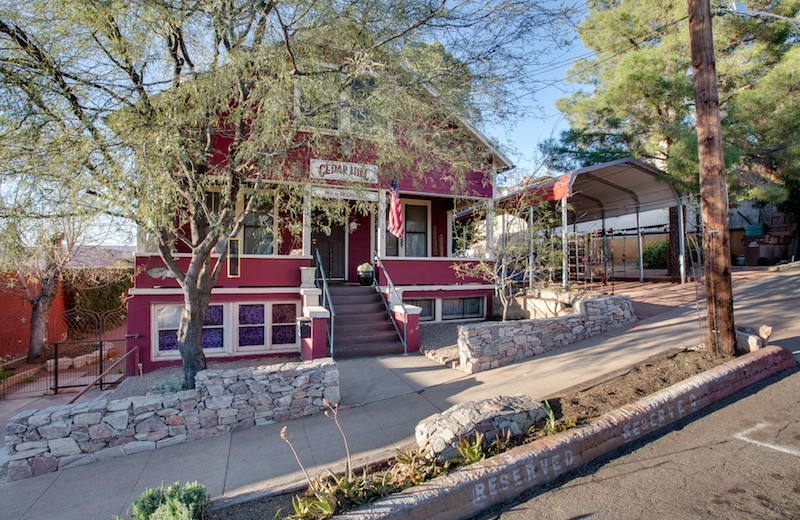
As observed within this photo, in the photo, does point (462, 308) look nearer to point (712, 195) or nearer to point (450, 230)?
point (450, 230)

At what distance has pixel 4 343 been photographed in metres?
12.5

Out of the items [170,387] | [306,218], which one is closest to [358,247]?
[306,218]

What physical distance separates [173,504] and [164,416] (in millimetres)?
2509

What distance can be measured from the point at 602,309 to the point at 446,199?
6.22 metres

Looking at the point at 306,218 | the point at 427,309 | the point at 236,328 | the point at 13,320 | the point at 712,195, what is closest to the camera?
the point at 712,195

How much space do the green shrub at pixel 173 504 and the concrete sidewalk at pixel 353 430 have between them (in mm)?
542

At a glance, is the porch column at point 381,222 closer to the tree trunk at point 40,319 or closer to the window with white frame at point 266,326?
Answer: the window with white frame at point 266,326

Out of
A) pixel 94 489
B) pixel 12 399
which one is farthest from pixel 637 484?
pixel 12 399

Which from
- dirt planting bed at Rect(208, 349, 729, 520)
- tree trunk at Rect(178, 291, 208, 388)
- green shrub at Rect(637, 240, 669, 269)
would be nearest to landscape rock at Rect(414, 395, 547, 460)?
dirt planting bed at Rect(208, 349, 729, 520)

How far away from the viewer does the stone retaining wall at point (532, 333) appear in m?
7.18

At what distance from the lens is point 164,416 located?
5270 millimetres

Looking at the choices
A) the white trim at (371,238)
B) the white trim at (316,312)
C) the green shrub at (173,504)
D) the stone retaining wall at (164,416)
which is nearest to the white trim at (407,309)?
the white trim at (316,312)

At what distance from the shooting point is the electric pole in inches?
224

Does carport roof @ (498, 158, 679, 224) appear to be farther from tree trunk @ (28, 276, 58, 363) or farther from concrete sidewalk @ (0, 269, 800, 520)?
tree trunk @ (28, 276, 58, 363)
